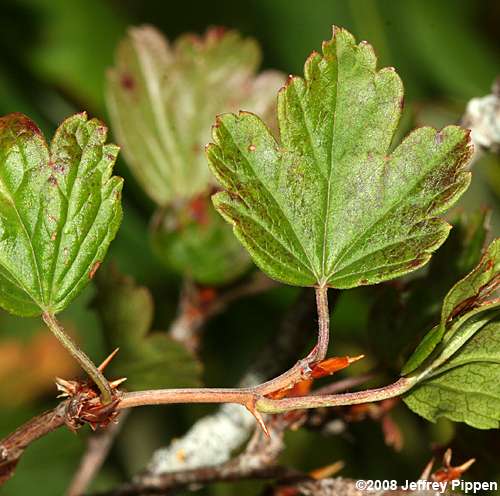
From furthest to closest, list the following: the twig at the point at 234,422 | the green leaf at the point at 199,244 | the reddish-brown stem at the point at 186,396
→ the green leaf at the point at 199,244 < the twig at the point at 234,422 < the reddish-brown stem at the point at 186,396

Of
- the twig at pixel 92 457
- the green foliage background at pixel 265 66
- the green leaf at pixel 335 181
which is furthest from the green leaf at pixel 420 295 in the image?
the green foliage background at pixel 265 66

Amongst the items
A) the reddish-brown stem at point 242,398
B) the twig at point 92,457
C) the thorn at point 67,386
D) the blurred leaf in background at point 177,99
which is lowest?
the twig at point 92,457

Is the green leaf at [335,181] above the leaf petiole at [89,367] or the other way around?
above

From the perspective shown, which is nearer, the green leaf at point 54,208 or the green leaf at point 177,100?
the green leaf at point 54,208

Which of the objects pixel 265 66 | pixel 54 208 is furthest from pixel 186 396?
pixel 265 66

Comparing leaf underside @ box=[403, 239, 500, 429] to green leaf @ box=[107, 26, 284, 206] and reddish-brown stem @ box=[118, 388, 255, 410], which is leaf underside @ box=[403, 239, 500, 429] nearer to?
reddish-brown stem @ box=[118, 388, 255, 410]

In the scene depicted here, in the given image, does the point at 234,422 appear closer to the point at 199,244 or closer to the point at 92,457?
the point at 92,457

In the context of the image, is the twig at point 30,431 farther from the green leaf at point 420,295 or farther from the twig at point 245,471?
the green leaf at point 420,295

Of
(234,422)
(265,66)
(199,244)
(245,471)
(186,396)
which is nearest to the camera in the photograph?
(186,396)
